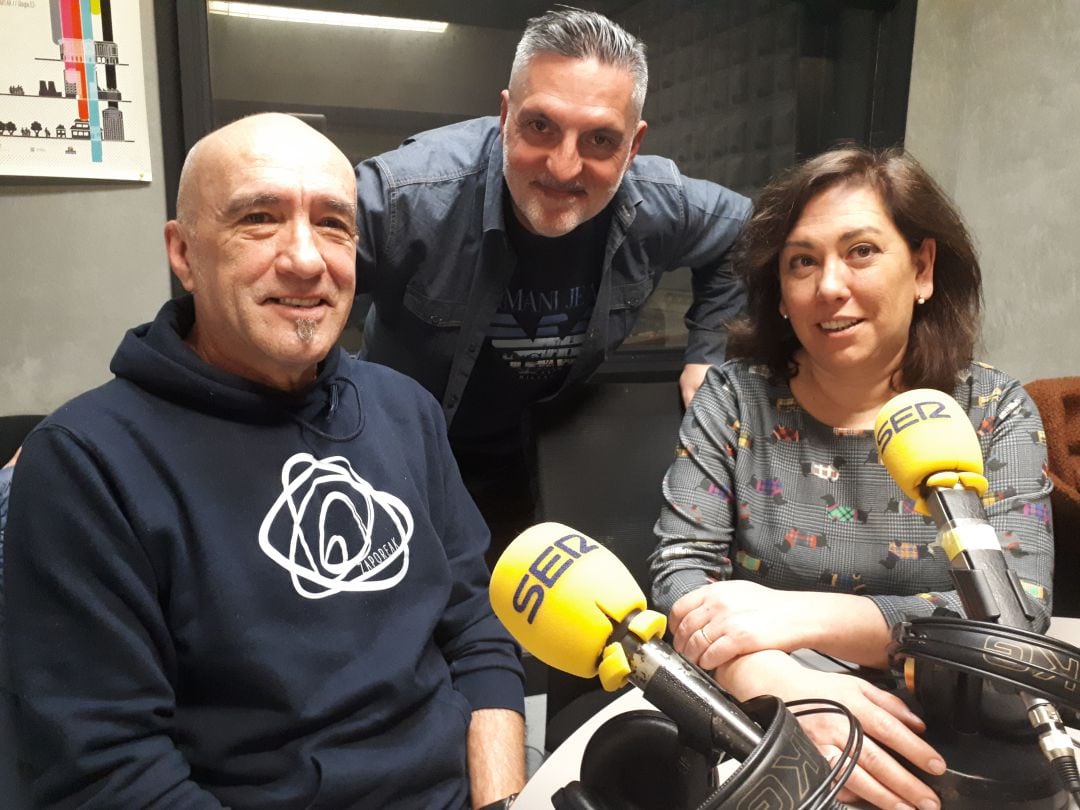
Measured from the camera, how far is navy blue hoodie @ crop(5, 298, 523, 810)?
892 mm

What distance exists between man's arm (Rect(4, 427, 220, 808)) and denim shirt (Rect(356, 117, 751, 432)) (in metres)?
0.89

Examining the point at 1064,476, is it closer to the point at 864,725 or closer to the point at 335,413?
the point at 864,725

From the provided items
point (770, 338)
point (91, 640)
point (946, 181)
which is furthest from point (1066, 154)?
point (91, 640)

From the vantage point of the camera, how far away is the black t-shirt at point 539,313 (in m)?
1.87

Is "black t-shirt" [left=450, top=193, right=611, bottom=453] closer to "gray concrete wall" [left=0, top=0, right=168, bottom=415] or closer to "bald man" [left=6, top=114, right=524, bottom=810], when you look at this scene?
"bald man" [left=6, top=114, right=524, bottom=810]

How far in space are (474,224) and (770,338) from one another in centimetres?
68

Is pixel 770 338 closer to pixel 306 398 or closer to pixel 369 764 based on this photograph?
pixel 306 398

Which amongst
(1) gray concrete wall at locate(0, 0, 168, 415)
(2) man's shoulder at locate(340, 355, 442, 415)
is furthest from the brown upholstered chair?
(1) gray concrete wall at locate(0, 0, 168, 415)

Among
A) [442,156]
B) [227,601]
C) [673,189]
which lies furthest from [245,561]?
[673,189]

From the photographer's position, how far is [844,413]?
4.77ft

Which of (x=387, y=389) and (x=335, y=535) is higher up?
(x=387, y=389)

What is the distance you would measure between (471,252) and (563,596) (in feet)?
4.18

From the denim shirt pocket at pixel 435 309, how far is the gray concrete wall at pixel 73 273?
86 centimetres

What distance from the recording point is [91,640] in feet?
2.95
